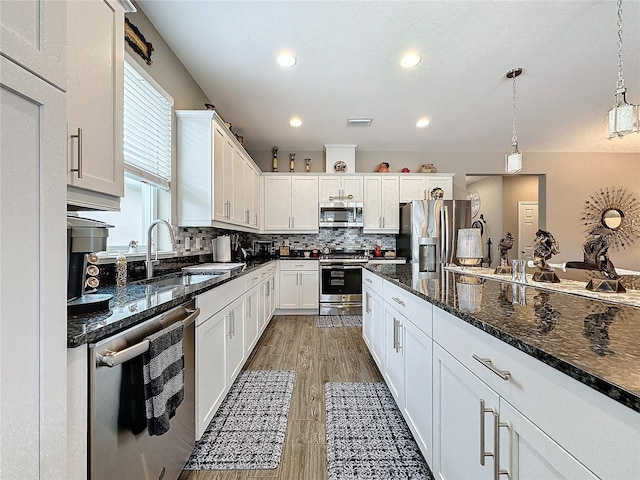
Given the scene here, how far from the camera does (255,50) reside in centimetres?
260

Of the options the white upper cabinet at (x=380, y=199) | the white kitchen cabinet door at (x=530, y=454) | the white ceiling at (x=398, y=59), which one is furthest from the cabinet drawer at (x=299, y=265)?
the white kitchen cabinet door at (x=530, y=454)

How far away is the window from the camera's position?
210 cm

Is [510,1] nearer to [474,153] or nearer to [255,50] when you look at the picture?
[255,50]

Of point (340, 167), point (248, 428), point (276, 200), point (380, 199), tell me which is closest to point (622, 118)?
point (248, 428)

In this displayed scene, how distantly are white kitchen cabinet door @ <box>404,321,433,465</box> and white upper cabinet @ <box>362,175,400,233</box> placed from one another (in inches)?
140

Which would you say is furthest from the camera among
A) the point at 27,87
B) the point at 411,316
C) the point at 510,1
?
the point at 510,1

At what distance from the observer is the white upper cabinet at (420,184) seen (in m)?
5.13

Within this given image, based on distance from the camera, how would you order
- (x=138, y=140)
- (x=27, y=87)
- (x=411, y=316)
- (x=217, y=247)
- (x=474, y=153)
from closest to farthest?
(x=27, y=87) → (x=411, y=316) → (x=138, y=140) → (x=217, y=247) → (x=474, y=153)

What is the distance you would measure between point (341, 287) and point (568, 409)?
13.6 feet

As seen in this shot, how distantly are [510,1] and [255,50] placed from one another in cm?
188

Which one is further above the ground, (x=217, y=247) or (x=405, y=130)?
(x=405, y=130)

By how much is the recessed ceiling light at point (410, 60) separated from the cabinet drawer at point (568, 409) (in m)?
2.54

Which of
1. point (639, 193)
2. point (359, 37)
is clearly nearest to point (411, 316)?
point (359, 37)

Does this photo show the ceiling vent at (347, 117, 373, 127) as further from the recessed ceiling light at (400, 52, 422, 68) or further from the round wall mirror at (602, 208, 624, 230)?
the round wall mirror at (602, 208, 624, 230)
